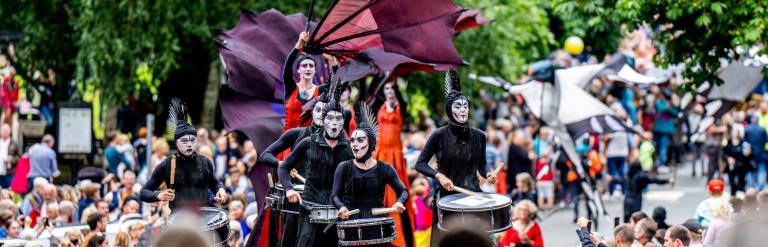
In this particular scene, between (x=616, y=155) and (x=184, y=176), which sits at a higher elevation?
(x=616, y=155)

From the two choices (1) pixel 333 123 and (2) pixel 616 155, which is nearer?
(1) pixel 333 123

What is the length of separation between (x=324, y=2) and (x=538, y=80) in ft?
19.8

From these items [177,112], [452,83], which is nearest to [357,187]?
[452,83]

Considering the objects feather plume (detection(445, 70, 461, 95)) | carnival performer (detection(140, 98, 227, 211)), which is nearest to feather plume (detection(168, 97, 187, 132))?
carnival performer (detection(140, 98, 227, 211))

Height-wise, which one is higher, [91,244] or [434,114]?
[434,114]

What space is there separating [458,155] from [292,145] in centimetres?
150

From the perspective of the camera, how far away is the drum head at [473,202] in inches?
538

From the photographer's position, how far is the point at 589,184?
22.4m

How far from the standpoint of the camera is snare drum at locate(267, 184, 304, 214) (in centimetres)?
1466

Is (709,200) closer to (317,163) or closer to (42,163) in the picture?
(317,163)

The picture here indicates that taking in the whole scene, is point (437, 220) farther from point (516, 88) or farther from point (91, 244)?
point (516, 88)

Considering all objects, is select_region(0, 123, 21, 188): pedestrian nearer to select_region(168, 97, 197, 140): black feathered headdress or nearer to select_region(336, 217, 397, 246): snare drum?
select_region(168, 97, 197, 140): black feathered headdress

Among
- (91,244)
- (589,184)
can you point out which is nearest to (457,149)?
(91,244)

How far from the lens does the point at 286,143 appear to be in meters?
14.8
